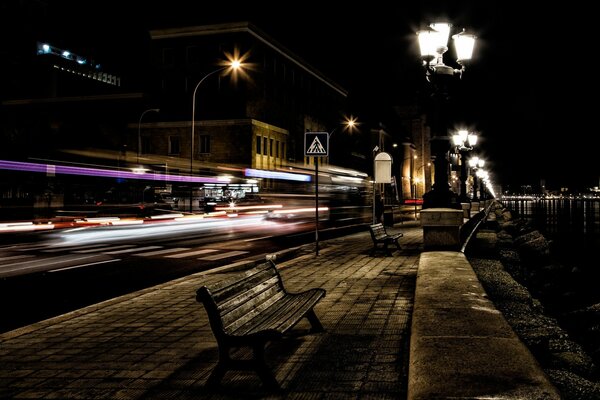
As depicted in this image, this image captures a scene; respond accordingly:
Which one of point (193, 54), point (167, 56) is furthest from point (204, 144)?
point (167, 56)

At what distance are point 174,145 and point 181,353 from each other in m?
57.8

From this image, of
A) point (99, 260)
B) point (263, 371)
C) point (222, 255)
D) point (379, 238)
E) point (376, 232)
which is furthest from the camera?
point (222, 255)

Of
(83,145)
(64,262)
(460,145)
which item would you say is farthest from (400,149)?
(64,262)

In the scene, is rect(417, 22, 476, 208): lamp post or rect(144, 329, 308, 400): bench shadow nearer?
rect(144, 329, 308, 400): bench shadow

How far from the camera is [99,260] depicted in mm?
15094

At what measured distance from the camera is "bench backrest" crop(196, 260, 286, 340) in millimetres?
4559

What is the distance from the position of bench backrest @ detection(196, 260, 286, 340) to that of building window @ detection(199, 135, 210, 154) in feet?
183

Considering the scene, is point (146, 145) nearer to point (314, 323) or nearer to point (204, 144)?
point (204, 144)

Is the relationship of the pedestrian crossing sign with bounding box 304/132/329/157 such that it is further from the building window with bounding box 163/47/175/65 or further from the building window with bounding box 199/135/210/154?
the building window with bounding box 163/47/175/65

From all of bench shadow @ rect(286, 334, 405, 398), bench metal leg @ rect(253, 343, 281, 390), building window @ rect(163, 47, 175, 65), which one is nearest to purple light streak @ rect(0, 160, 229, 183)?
bench shadow @ rect(286, 334, 405, 398)

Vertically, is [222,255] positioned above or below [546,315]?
above

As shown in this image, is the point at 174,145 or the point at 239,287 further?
the point at 174,145

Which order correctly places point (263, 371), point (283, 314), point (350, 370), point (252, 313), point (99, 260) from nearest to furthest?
point (263, 371), point (350, 370), point (252, 313), point (283, 314), point (99, 260)

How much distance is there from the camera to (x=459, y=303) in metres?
6.38
